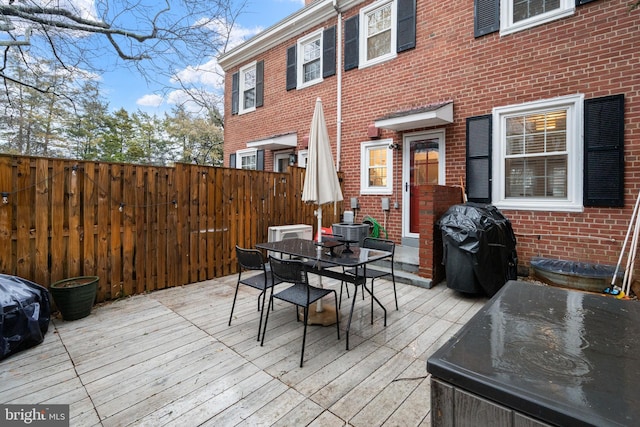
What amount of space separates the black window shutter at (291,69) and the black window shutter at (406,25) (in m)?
3.19

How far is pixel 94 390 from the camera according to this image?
2.19 m

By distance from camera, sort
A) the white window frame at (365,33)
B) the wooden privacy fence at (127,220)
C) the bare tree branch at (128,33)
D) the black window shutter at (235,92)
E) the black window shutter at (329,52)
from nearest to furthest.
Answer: the wooden privacy fence at (127,220), the bare tree branch at (128,33), the white window frame at (365,33), the black window shutter at (329,52), the black window shutter at (235,92)

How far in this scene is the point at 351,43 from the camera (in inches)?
282

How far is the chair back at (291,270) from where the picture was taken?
268cm

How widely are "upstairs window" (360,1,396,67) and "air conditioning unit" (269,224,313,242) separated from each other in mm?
4180

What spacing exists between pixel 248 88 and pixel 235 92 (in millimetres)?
660

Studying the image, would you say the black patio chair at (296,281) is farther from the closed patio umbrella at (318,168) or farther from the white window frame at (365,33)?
the white window frame at (365,33)

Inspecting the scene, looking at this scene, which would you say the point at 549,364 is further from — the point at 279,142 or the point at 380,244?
the point at 279,142

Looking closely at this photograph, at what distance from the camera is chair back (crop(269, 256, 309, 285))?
A: 268cm

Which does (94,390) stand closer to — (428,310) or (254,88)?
(428,310)

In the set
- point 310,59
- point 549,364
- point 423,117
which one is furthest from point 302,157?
point 549,364

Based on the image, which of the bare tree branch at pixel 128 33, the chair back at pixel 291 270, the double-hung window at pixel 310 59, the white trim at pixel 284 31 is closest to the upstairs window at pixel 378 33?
the white trim at pixel 284 31

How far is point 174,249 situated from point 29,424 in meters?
2.88

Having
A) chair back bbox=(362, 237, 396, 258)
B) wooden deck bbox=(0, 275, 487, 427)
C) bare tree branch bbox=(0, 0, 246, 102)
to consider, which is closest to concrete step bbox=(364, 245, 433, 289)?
wooden deck bbox=(0, 275, 487, 427)
